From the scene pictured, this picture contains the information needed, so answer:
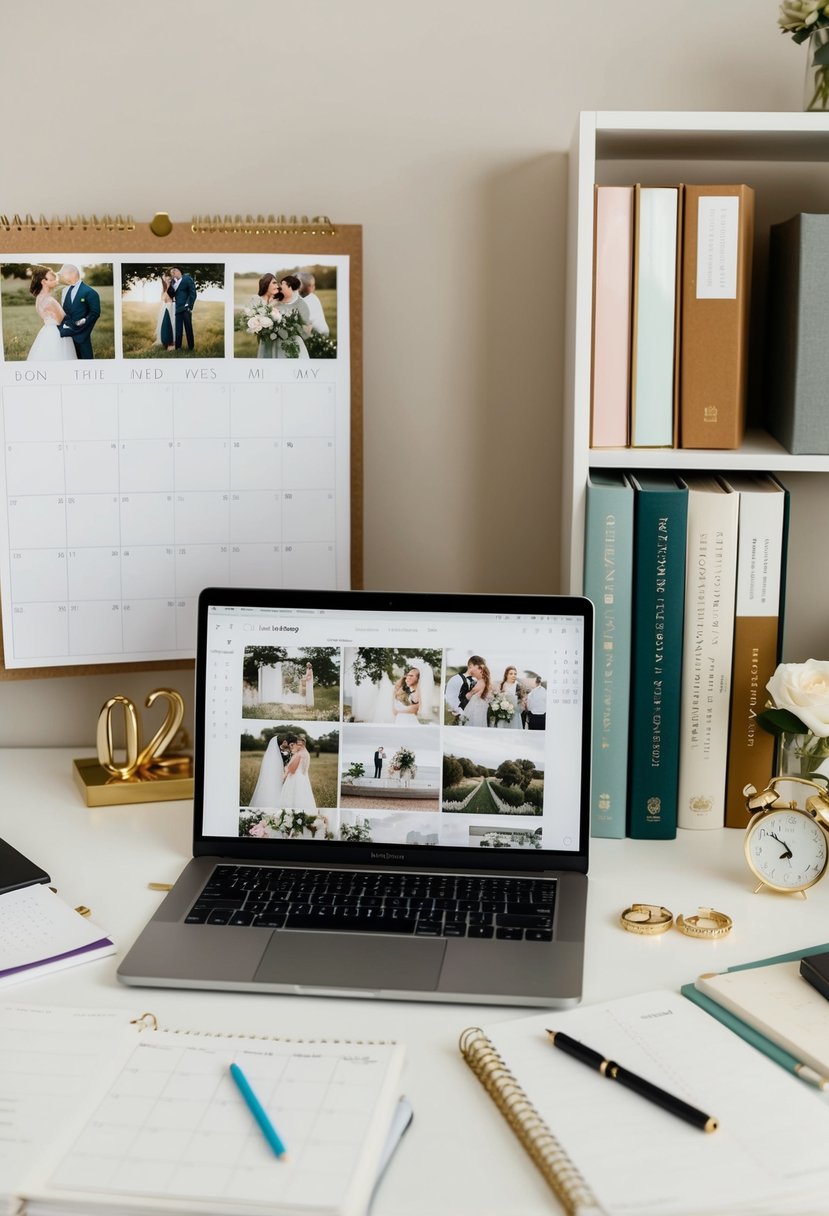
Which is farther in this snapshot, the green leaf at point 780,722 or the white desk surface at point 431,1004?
the green leaf at point 780,722

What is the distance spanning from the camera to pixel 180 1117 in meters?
0.75

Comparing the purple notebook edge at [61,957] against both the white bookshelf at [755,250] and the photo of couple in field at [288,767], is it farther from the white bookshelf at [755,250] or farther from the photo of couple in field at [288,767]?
the white bookshelf at [755,250]

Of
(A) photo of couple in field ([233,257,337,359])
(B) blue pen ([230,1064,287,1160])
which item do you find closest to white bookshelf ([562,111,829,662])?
(A) photo of couple in field ([233,257,337,359])

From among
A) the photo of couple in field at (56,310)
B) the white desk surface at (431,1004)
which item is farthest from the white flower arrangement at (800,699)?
the photo of couple in field at (56,310)

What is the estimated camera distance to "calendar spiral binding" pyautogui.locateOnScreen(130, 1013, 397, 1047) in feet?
2.71

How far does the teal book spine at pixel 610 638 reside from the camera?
1163 millimetres

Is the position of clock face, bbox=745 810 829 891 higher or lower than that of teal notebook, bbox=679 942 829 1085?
higher

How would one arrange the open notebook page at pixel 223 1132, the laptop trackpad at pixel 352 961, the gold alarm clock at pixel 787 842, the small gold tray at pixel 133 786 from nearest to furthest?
the open notebook page at pixel 223 1132 < the laptop trackpad at pixel 352 961 < the gold alarm clock at pixel 787 842 < the small gold tray at pixel 133 786

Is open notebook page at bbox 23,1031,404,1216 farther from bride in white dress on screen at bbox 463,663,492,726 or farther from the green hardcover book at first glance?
the green hardcover book

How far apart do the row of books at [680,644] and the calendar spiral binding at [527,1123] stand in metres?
0.40

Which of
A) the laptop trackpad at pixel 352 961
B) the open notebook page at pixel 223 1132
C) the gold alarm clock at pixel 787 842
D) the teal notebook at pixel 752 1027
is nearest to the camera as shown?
the open notebook page at pixel 223 1132

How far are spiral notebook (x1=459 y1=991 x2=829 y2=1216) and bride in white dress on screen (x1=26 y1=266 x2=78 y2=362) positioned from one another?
0.86 metres

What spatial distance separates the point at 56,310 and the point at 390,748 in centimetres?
61

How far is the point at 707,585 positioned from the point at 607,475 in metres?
0.17
